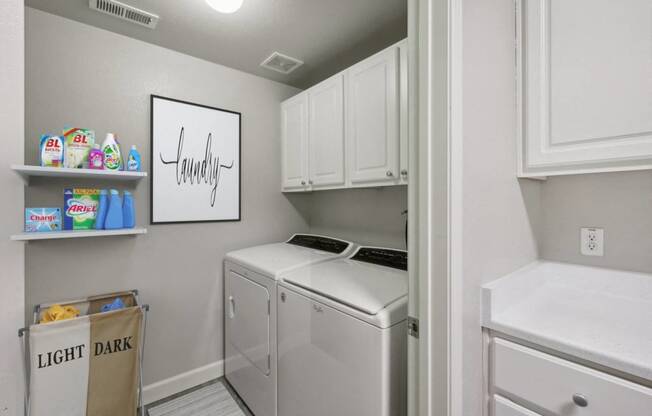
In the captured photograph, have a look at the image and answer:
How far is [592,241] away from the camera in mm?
1214

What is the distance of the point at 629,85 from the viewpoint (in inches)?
37.9

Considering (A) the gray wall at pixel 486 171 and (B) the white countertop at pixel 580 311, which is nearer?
(B) the white countertop at pixel 580 311

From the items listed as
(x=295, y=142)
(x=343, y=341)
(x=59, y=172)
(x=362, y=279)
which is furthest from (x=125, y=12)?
(x=343, y=341)

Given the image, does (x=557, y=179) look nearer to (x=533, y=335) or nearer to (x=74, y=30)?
(x=533, y=335)

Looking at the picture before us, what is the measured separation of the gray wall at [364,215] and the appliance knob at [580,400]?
3.80 feet

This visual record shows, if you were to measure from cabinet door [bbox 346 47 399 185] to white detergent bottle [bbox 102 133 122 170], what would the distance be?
4.57 feet

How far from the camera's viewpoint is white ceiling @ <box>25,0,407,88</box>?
1.57 metres

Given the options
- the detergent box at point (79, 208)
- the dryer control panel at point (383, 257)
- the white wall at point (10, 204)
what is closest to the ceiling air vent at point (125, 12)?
the white wall at point (10, 204)

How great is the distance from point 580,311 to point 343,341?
2.97 feet

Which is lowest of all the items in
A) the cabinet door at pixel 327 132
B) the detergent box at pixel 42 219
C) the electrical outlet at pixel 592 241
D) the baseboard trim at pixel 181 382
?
the baseboard trim at pixel 181 382

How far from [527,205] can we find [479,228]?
1.68 feet

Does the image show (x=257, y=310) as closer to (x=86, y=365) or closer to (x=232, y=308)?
(x=232, y=308)

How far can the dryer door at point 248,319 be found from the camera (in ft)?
5.41

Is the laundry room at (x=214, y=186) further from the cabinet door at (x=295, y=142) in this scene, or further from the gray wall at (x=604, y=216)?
the gray wall at (x=604, y=216)
